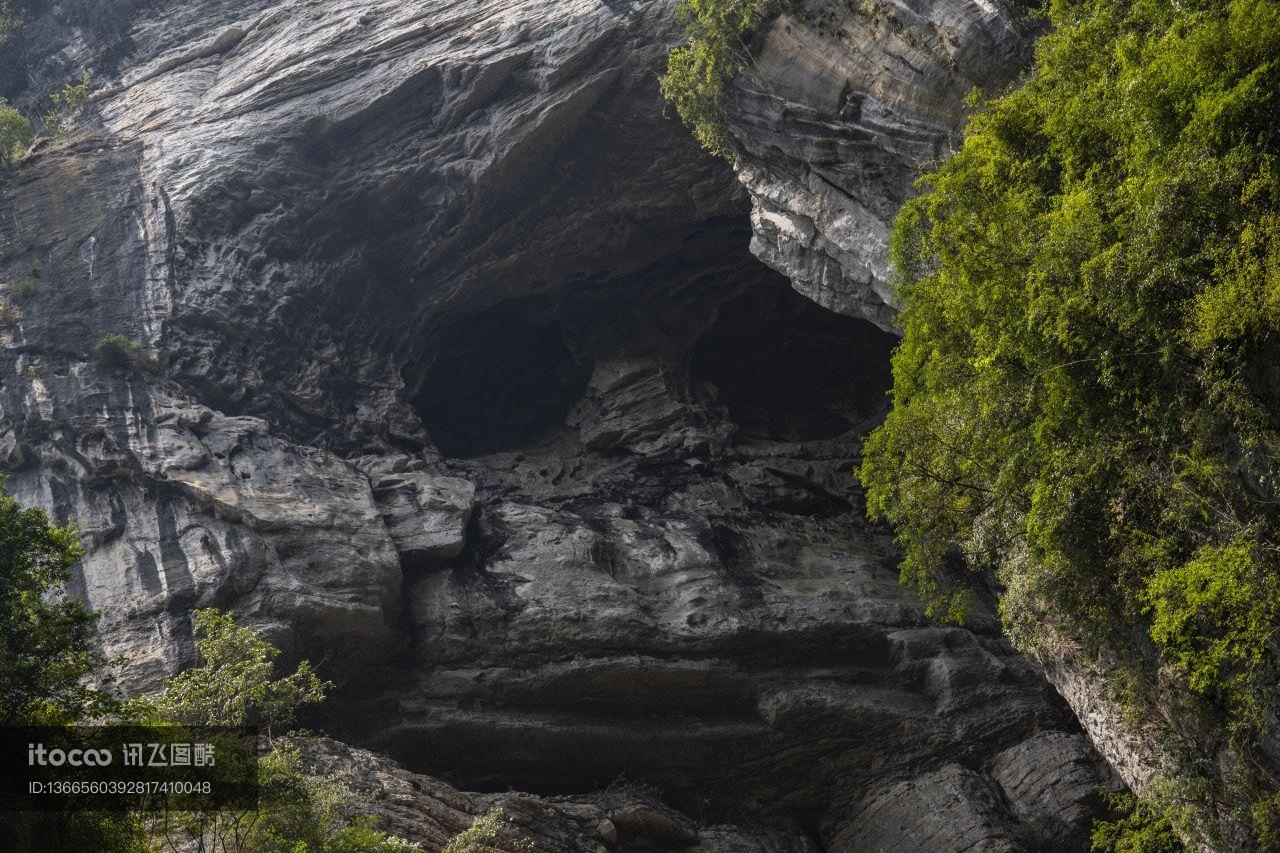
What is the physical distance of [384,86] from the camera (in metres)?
22.4

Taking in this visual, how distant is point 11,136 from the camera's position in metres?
22.2

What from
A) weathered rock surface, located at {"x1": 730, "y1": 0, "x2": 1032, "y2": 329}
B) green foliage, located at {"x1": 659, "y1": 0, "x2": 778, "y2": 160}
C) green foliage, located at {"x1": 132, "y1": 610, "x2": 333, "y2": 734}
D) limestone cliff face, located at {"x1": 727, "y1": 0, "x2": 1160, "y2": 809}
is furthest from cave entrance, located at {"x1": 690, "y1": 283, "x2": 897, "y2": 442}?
green foliage, located at {"x1": 132, "y1": 610, "x2": 333, "y2": 734}

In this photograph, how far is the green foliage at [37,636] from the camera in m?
8.97

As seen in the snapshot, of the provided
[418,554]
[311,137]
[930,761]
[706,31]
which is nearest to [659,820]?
[930,761]

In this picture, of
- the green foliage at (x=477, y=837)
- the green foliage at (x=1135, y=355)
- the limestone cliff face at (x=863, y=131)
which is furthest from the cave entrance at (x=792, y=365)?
the green foliage at (x=477, y=837)

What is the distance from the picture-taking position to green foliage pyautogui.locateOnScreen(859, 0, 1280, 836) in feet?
26.1

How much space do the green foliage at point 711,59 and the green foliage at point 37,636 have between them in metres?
12.2

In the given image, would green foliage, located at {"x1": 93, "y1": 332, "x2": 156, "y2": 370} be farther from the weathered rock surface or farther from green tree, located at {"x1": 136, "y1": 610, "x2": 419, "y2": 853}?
the weathered rock surface

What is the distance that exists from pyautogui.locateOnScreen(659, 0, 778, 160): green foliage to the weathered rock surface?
338 millimetres

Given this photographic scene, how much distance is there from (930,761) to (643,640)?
5.42 metres

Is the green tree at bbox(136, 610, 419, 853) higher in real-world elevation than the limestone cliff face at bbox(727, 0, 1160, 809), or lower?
lower

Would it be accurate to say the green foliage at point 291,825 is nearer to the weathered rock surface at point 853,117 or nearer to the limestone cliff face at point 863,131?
the limestone cliff face at point 863,131

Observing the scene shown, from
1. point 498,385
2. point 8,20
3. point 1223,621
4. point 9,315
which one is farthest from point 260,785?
point 8,20

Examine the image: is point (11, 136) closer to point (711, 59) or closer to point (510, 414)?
point (510, 414)
